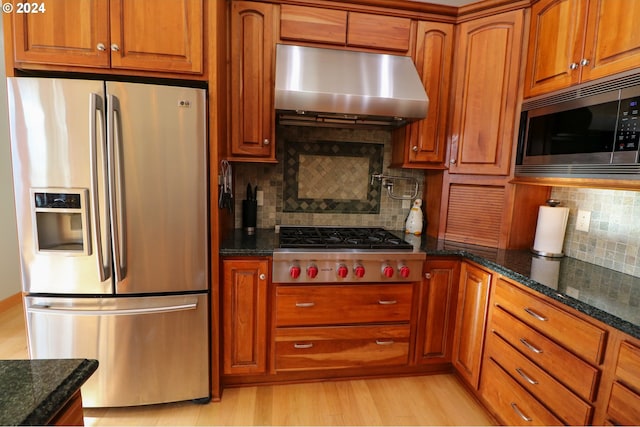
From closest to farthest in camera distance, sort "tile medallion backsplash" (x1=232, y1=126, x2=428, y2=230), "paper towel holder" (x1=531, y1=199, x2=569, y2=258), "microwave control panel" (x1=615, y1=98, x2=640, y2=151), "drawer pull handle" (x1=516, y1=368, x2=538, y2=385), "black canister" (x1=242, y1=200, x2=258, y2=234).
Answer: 1. "microwave control panel" (x1=615, y1=98, x2=640, y2=151)
2. "drawer pull handle" (x1=516, y1=368, x2=538, y2=385)
3. "paper towel holder" (x1=531, y1=199, x2=569, y2=258)
4. "black canister" (x1=242, y1=200, x2=258, y2=234)
5. "tile medallion backsplash" (x1=232, y1=126, x2=428, y2=230)

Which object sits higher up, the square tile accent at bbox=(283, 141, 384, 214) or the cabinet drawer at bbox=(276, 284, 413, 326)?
the square tile accent at bbox=(283, 141, 384, 214)

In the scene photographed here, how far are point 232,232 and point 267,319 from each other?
0.69 meters

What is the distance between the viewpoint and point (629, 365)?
3.50 ft

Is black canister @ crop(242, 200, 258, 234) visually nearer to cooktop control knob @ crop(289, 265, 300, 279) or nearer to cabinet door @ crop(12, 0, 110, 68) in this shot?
cooktop control knob @ crop(289, 265, 300, 279)

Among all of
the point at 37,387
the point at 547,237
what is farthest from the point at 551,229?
the point at 37,387

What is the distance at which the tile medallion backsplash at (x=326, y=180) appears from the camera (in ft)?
7.92

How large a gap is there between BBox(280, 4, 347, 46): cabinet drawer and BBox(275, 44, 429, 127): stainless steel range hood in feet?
0.30

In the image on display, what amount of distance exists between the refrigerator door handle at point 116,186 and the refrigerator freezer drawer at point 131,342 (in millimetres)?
226

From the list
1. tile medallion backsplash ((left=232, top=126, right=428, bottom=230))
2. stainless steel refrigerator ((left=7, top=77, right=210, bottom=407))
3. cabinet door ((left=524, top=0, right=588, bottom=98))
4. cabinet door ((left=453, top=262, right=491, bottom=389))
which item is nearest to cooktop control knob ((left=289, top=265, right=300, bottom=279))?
stainless steel refrigerator ((left=7, top=77, right=210, bottom=407))

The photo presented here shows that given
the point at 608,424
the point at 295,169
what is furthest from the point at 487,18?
the point at 608,424

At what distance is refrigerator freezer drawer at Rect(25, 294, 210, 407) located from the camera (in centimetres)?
163

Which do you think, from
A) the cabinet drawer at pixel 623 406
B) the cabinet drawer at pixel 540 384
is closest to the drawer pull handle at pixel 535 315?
the cabinet drawer at pixel 540 384

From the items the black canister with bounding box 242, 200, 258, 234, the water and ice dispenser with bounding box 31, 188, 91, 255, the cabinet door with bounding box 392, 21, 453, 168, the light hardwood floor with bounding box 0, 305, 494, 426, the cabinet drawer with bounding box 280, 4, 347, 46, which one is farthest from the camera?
the black canister with bounding box 242, 200, 258, 234

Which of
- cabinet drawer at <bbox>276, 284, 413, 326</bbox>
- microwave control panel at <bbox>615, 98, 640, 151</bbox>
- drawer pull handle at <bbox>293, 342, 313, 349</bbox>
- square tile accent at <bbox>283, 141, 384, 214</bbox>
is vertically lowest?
drawer pull handle at <bbox>293, 342, 313, 349</bbox>
